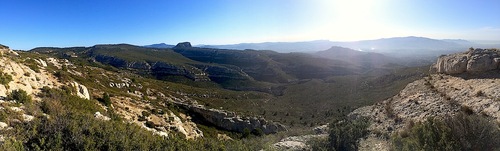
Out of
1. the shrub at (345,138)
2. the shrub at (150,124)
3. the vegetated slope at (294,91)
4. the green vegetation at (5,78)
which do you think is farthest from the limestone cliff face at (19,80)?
the vegetated slope at (294,91)

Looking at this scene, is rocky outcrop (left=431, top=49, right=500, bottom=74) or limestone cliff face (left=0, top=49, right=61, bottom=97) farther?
rocky outcrop (left=431, top=49, right=500, bottom=74)

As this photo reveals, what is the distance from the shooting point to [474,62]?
2417cm

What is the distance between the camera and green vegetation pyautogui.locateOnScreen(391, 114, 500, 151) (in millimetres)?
12914

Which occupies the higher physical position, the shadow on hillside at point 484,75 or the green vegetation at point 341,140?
the shadow on hillside at point 484,75

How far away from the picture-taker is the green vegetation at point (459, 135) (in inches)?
508

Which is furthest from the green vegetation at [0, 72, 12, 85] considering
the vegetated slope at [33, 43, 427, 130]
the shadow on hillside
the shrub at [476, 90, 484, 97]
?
the vegetated slope at [33, 43, 427, 130]

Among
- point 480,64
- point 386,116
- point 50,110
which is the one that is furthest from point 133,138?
point 480,64

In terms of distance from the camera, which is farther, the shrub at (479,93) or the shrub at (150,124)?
the shrub at (150,124)

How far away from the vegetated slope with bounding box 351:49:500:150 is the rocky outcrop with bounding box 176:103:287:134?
30.7 m

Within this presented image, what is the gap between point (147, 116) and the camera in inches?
1380

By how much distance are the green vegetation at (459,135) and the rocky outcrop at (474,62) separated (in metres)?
12.4

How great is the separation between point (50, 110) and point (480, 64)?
3218 cm

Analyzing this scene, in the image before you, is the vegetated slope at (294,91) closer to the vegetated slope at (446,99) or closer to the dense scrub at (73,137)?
the vegetated slope at (446,99)

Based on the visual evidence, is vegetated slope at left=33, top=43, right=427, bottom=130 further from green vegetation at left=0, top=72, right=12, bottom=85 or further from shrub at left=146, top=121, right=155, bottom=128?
green vegetation at left=0, top=72, right=12, bottom=85
